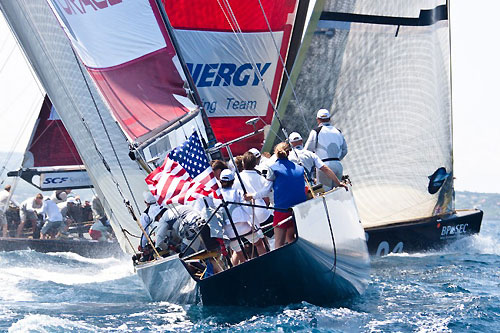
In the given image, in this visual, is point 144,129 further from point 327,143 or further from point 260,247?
point 260,247

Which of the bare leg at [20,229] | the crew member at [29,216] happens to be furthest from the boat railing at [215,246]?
the bare leg at [20,229]

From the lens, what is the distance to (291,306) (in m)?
7.20

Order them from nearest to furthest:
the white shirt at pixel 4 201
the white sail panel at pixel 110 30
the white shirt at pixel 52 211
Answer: the white sail panel at pixel 110 30
the white shirt at pixel 52 211
the white shirt at pixel 4 201

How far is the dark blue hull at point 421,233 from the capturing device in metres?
12.3

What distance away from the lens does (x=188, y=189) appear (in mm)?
7793

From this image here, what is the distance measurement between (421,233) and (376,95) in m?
2.15

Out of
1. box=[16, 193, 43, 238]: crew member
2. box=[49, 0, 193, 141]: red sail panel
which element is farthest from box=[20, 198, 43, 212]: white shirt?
box=[49, 0, 193, 141]: red sail panel

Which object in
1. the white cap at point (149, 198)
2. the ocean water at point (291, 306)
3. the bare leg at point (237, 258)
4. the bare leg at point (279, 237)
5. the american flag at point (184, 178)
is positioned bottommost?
the ocean water at point (291, 306)

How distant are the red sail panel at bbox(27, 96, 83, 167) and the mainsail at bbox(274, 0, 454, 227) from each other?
7.20 metres

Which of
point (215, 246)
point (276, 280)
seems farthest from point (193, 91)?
point (276, 280)

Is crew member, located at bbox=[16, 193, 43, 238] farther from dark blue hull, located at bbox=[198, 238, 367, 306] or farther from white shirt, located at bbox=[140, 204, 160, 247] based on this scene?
dark blue hull, located at bbox=[198, 238, 367, 306]

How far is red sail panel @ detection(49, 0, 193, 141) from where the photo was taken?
364 inches

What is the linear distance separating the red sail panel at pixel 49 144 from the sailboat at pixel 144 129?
7.21 meters

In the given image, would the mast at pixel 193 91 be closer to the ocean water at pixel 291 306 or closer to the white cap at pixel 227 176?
the white cap at pixel 227 176
